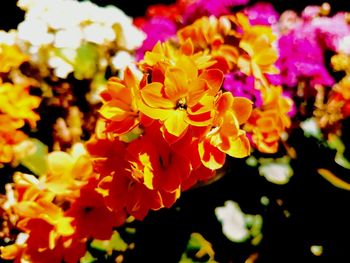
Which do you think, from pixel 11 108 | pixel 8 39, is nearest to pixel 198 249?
pixel 11 108

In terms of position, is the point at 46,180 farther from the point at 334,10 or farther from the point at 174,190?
the point at 334,10

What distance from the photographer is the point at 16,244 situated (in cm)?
82

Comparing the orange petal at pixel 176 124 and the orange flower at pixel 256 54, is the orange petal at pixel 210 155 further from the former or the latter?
the orange flower at pixel 256 54

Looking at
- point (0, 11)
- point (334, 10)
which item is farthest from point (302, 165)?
point (0, 11)

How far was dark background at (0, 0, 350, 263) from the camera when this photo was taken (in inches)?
35.8

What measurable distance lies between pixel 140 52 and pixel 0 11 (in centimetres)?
101

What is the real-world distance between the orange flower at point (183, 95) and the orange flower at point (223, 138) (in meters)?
0.03

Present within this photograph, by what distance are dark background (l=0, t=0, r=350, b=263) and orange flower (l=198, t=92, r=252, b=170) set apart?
294mm

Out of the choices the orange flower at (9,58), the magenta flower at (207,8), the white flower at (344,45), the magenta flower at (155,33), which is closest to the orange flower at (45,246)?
the orange flower at (9,58)

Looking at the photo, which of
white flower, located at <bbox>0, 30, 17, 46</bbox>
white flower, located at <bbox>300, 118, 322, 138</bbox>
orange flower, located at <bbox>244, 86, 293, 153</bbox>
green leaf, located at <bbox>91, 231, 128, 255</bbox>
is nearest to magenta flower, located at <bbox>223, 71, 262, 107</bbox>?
orange flower, located at <bbox>244, 86, 293, 153</bbox>

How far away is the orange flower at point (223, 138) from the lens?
0.67 metres

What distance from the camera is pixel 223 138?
0.69 m

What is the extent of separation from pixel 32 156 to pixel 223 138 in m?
0.51

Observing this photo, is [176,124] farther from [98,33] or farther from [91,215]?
[98,33]
